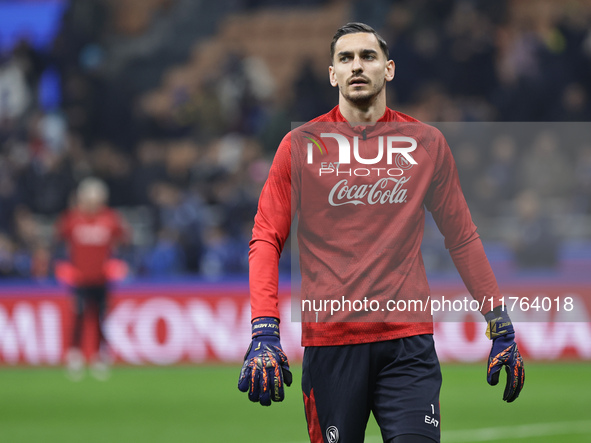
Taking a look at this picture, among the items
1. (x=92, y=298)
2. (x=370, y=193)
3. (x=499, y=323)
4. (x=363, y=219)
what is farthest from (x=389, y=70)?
(x=92, y=298)

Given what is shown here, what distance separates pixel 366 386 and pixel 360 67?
4.20 feet

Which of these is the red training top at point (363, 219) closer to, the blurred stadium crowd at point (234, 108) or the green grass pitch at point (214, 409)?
the green grass pitch at point (214, 409)

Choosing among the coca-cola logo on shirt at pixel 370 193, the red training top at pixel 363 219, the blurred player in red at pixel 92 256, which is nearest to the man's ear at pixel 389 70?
the red training top at pixel 363 219

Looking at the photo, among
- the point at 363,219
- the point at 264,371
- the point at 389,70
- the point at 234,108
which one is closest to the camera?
the point at 264,371

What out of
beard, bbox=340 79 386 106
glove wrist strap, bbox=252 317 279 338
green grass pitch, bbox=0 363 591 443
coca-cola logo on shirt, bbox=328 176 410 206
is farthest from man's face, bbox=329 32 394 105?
green grass pitch, bbox=0 363 591 443

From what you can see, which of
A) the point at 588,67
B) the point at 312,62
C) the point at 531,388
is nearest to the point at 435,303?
the point at 531,388

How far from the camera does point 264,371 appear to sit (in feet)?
12.6

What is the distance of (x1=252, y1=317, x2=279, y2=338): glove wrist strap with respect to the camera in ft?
12.9

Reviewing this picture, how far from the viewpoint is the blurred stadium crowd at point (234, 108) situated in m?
13.8

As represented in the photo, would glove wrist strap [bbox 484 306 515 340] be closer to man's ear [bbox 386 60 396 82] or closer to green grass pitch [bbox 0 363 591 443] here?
man's ear [bbox 386 60 396 82]

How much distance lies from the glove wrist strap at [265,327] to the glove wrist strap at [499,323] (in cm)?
92

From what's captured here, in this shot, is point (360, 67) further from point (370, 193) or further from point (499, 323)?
point (499, 323)

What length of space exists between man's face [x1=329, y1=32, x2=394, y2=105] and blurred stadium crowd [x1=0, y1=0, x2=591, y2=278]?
31.1 feet

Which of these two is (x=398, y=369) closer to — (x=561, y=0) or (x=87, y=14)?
(x=561, y=0)
